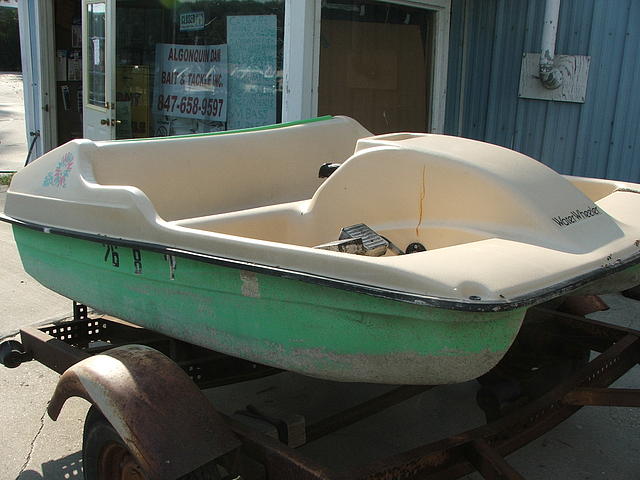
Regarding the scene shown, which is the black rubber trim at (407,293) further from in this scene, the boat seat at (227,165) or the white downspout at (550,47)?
the white downspout at (550,47)

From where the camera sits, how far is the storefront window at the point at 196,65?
227 inches

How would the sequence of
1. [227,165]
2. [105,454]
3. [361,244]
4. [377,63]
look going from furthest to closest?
[377,63] < [227,165] < [361,244] < [105,454]

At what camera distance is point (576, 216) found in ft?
8.64

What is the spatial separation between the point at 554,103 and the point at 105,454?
4.49 metres

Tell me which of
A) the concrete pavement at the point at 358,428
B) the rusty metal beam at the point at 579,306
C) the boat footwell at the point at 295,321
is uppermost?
the boat footwell at the point at 295,321

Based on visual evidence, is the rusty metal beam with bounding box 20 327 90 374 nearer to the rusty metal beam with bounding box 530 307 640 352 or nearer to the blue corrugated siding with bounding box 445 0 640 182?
the rusty metal beam with bounding box 530 307 640 352

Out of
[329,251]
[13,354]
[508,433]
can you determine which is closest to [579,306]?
[508,433]

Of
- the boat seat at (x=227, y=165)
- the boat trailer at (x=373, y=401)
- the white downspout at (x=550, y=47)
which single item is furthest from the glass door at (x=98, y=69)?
the white downspout at (x=550, y=47)

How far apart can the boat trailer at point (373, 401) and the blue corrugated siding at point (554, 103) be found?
274 centimetres

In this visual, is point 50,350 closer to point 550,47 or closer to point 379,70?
point 379,70

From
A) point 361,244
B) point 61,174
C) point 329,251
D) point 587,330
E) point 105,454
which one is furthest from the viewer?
point 61,174

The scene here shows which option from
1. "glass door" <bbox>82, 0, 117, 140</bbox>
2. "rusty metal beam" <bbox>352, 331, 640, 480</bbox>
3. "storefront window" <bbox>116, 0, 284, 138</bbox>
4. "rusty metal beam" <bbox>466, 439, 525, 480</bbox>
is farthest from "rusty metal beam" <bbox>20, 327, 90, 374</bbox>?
"glass door" <bbox>82, 0, 117, 140</bbox>

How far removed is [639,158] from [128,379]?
169 inches

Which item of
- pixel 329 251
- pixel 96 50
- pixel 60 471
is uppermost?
pixel 96 50
